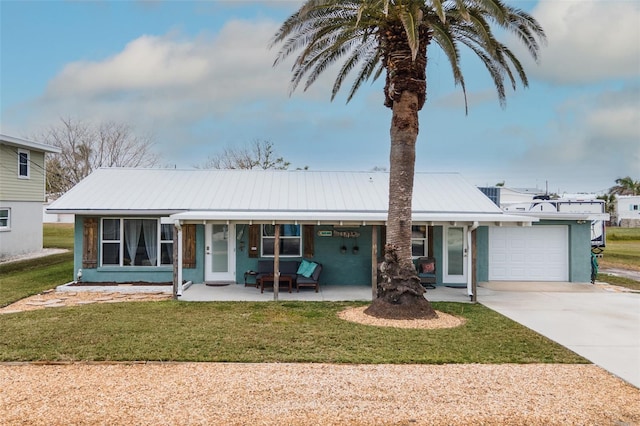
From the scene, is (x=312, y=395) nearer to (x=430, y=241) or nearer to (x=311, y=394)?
(x=311, y=394)

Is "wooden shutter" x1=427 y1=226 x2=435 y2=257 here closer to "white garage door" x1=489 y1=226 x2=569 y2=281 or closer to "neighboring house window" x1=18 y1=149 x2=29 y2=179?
"white garage door" x1=489 y1=226 x2=569 y2=281

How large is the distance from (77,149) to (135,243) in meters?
24.3

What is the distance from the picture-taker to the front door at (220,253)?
14.6 metres

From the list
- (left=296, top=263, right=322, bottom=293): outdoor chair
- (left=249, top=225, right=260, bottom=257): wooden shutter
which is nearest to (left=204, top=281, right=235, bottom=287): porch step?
(left=249, top=225, right=260, bottom=257): wooden shutter

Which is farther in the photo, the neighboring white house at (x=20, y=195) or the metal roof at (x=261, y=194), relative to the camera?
the neighboring white house at (x=20, y=195)

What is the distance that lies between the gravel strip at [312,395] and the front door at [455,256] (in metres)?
7.86

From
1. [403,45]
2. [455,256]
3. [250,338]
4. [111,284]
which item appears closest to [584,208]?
[455,256]

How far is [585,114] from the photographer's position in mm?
21844

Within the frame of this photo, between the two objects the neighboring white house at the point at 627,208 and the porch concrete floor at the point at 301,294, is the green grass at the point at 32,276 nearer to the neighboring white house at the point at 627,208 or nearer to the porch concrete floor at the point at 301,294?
the porch concrete floor at the point at 301,294

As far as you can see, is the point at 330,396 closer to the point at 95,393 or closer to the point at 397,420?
the point at 397,420

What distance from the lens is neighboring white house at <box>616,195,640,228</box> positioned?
5219cm

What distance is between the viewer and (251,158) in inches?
1513

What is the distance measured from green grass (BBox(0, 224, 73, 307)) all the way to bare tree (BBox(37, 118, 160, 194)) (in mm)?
14283

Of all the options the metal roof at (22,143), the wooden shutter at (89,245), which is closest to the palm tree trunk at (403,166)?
the wooden shutter at (89,245)
